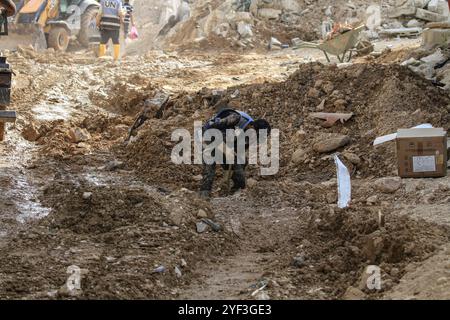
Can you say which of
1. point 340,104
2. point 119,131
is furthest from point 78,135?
point 340,104

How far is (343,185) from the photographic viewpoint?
824 cm

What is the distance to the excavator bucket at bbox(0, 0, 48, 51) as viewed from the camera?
17.5 m

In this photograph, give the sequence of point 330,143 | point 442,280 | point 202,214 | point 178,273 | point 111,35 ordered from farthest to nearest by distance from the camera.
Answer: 1. point 111,35
2. point 330,143
3. point 202,214
4. point 178,273
5. point 442,280

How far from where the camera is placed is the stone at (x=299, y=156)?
9.58 meters

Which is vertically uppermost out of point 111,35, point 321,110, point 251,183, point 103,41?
point 111,35

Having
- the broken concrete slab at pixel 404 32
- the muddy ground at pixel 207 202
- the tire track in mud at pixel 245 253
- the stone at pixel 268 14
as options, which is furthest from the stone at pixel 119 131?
the stone at pixel 268 14

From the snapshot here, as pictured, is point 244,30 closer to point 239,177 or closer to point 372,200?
point 239,177

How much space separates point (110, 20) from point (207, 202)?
9.54 metres

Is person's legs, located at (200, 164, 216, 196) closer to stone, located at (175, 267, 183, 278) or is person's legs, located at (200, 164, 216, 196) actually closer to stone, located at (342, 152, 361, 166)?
stone, located at (342, 152, 361, 166)

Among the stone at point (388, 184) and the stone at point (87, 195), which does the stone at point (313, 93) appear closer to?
the stone at point (388, 184)

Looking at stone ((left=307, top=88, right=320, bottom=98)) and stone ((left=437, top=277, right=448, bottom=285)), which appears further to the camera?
stone ((left=307, top=88, right=320, bottom=98))

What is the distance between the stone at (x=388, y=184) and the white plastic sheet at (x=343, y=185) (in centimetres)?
29

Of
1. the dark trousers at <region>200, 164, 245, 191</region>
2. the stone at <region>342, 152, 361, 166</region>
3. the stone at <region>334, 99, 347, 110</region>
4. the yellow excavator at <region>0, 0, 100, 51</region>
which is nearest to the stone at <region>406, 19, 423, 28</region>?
the yellow excavator at <region>0, 0, 100, 51</region>

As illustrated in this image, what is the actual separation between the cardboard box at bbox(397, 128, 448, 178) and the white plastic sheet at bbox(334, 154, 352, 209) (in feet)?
1.79
